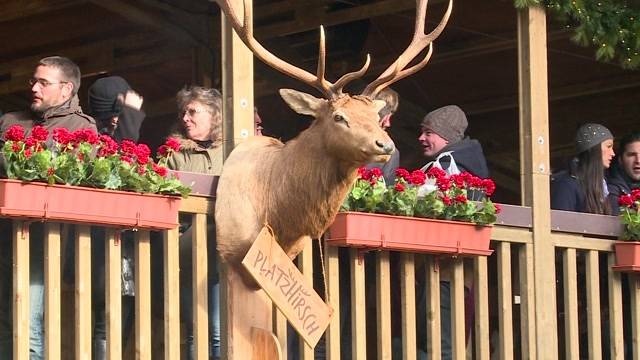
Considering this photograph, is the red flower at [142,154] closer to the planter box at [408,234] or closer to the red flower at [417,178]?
the planter box at [408,234]

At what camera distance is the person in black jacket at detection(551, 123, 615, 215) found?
1005cm

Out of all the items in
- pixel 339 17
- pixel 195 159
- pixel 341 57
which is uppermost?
pixel 339 17

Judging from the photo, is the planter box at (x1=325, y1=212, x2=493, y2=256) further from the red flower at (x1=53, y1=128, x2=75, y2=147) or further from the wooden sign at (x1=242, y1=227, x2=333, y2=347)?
the red flower at (x1=53, y1=128, x2=75, y2=147)

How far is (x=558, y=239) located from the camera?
380 inches

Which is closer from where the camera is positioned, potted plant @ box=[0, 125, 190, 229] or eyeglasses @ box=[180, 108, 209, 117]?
potted plant @ box=[0, 125, 190, 229]

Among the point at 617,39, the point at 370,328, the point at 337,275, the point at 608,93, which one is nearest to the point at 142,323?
the point at 337,275

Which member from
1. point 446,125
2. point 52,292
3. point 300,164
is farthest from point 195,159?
point 446,125

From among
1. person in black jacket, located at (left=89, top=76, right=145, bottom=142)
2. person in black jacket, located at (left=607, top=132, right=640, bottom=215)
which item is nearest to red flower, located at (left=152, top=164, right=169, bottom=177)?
person in black jacket, located at (left=89, top=76, right=145, bottom=142)

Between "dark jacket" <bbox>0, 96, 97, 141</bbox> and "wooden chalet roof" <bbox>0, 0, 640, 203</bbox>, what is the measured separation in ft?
9.44

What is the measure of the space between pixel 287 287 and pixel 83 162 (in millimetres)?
1073

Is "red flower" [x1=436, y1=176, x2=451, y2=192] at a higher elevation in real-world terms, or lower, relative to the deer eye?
lower

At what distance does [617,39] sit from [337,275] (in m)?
2.36

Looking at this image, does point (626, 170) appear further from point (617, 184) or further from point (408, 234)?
point (408, 234)

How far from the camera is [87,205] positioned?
7.99 m
